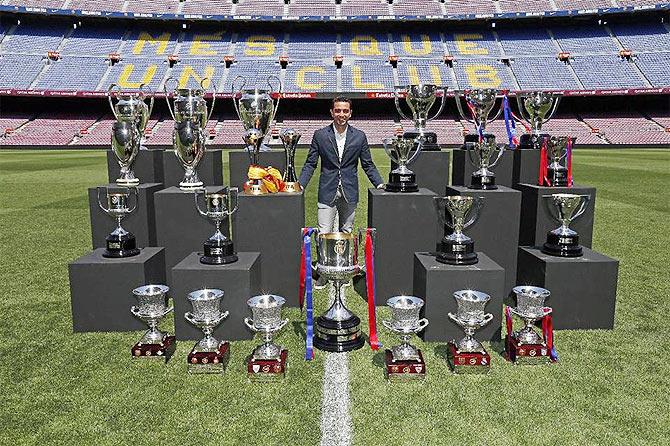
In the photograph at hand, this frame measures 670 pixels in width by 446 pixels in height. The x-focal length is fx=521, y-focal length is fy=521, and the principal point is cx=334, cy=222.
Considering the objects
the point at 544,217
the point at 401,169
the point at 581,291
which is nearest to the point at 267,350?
the point at 401,169

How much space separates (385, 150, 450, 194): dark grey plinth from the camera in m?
6.05

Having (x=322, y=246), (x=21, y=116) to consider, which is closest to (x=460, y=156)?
(x=322, y=246)

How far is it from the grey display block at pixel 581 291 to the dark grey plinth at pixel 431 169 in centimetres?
193

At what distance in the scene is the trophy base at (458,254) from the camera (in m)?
4.16

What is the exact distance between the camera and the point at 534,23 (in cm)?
3778

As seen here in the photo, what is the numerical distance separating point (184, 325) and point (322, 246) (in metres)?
1.37

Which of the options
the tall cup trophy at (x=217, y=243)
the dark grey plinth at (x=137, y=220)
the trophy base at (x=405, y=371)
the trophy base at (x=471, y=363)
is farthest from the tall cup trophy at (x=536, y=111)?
the dark grey plinth at (x=137, y=220)

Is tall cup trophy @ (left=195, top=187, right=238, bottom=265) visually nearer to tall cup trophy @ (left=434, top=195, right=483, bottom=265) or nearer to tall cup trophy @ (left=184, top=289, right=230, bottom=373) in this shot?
tall cup trophy @ (left=184, top=289, right=230, bottom=373)

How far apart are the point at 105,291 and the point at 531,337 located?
3411mm

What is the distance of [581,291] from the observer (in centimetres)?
441

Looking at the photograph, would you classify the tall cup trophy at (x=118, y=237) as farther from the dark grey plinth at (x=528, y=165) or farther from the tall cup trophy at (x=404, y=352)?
the dark grey plinth at (x=528, y=165)

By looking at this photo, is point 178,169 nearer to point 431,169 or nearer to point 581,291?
point 431,169

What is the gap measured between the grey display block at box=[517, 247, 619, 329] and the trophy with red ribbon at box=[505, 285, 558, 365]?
567mm

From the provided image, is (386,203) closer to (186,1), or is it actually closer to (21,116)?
(21,116)
